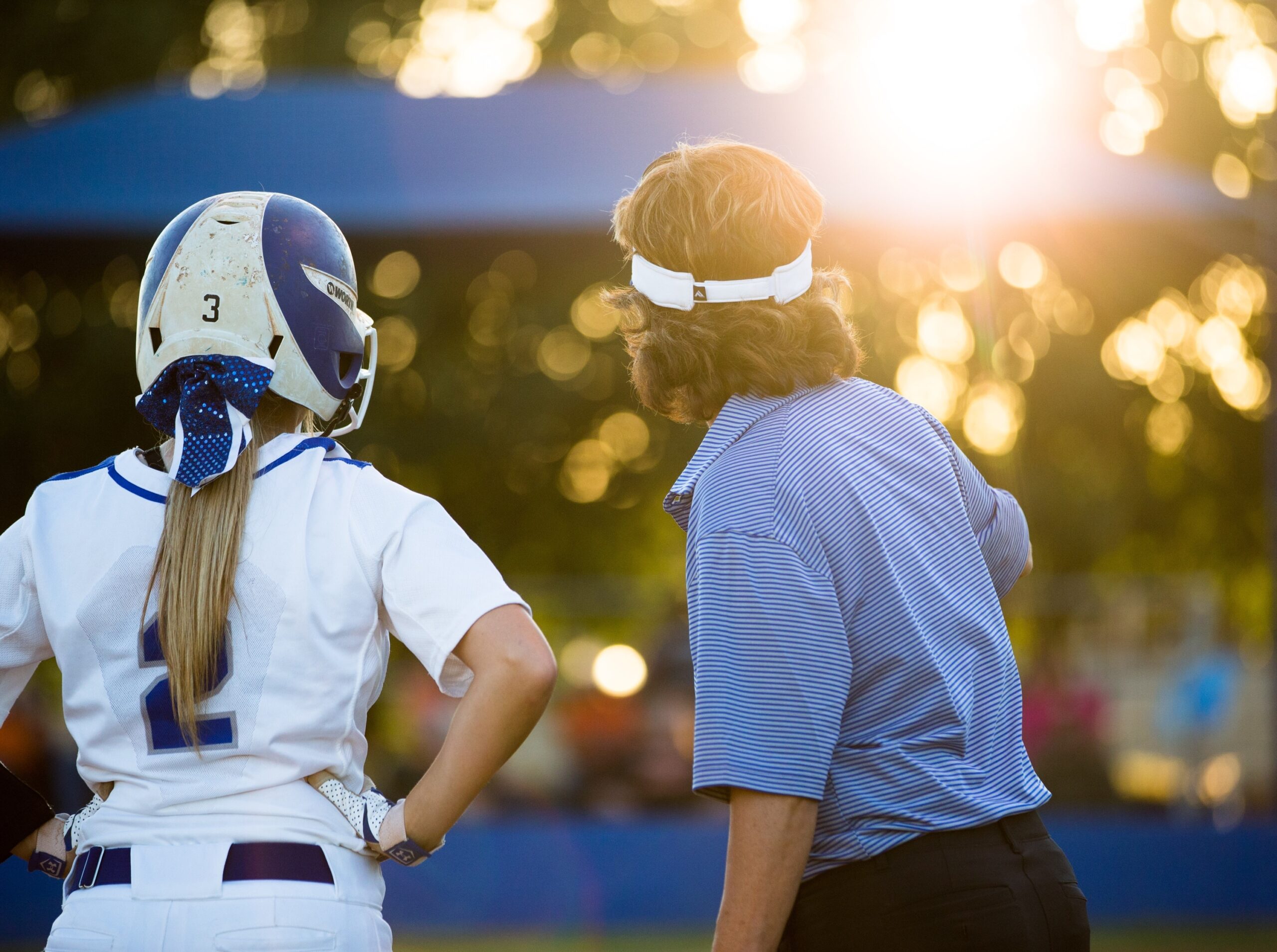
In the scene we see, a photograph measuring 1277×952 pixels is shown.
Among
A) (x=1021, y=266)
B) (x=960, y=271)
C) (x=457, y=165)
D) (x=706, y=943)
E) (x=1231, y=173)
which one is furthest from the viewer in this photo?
(x=1231, y=173)

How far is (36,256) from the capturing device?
12133 millimetres

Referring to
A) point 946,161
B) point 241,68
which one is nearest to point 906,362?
point 946,161

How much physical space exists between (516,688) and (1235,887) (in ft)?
31.4

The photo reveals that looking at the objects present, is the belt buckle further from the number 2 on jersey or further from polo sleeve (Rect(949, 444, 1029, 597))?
polo sleeve (Rect(949, 444, 1029, 597))

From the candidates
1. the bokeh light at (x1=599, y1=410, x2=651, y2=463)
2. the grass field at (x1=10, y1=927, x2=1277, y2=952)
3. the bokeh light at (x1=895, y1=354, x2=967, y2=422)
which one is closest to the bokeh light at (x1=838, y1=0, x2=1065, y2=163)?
the bokeh light at (x1=895, y1=354, x2=967, y2=422)

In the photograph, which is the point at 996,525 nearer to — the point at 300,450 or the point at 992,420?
the point at 300,450

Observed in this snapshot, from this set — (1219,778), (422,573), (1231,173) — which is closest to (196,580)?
(422,573)

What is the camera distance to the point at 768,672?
2.13 metres

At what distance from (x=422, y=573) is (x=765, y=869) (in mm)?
725

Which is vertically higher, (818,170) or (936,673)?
(818,170)

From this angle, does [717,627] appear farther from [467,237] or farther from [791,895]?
[467,237]

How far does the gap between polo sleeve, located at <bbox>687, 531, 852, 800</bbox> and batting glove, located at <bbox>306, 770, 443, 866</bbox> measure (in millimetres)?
494

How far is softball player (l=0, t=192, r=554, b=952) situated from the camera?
6.86 feet

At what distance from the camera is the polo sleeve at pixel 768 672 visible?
2105 millimetres
